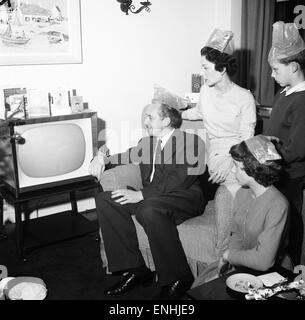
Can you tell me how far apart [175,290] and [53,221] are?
1317mm

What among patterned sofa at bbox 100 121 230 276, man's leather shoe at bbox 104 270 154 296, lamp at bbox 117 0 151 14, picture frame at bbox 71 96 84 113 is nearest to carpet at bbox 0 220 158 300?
man's leather shoe at bbox 104 270 154 296

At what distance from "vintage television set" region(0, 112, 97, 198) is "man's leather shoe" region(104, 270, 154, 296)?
839mm

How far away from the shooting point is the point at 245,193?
2186mm

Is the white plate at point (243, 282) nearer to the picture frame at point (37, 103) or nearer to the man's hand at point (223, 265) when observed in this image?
the man's hand at point (223, 265)

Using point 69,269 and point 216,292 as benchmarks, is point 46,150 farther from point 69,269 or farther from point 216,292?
point 216,292

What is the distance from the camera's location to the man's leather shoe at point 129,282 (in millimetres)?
2527

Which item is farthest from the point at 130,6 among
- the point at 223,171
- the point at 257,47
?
the point at 223,171

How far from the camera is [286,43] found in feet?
8.15

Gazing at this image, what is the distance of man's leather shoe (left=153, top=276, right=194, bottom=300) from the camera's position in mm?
2428

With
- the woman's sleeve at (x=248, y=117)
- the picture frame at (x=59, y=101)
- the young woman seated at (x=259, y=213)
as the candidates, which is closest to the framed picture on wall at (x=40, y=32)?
the picture frame at (x=59, y=101)

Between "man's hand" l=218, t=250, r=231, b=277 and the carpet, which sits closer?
"man's hand" l=218, t=250, r=231, b=277

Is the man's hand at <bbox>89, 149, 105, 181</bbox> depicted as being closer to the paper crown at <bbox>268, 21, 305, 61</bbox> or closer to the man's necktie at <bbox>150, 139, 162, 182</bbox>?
the man's necktie at <bbox>150, 139, 162, 182</bbox>

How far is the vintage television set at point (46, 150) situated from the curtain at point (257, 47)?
156cm
